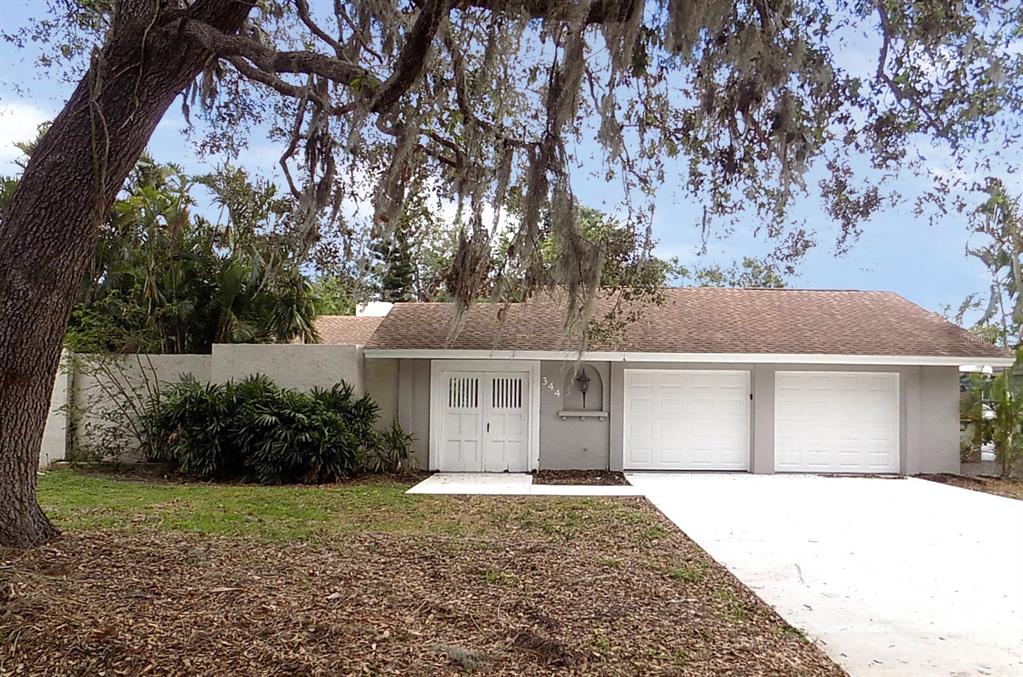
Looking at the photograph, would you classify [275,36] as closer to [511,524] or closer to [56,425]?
[511,524]

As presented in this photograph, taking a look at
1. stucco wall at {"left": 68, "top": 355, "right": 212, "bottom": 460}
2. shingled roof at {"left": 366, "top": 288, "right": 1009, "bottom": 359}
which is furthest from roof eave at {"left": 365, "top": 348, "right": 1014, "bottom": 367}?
Answer: stucco wall at {"left": 68, "top": 355, "right": 212, "bottom": 460}

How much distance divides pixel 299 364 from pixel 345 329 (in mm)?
6244

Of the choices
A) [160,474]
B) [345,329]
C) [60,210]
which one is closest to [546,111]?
[60,210]

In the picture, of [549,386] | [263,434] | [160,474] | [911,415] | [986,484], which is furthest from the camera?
[549,386]

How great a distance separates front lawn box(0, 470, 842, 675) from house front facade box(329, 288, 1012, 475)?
584 centimetres

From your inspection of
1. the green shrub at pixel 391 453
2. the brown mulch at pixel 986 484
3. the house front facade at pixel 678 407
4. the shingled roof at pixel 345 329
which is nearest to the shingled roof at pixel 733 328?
the house front facade at pixel 678 407

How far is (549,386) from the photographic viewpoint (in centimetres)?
1438

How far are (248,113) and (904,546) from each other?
28.1 feet

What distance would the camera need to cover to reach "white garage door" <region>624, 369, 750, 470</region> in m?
14.5

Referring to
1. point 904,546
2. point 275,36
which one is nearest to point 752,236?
point 904,546

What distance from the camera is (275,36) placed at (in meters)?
8.41

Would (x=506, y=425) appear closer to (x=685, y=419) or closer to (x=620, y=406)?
(x=620, y=406)

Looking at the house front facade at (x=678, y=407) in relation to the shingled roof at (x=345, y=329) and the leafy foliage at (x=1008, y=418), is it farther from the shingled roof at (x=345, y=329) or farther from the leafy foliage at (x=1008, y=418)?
the shingled roof at (x=345, y=329)

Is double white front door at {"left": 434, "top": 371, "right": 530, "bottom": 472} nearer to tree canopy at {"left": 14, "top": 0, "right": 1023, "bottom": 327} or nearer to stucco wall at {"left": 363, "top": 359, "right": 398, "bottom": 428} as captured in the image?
stucco wall at {"left": 363, "top": 359, "right": 398, "bottom": 428}
